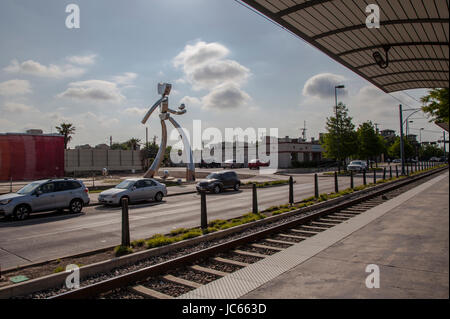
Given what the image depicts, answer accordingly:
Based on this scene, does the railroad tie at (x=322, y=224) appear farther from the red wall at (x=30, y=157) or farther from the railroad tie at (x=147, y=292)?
the red wall at (x=30, y=157)

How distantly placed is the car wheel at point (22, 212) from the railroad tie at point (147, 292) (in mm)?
9986

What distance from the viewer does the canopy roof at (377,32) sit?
253 inches

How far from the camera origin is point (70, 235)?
32.7 feet

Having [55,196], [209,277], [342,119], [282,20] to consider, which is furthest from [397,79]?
[342,119]

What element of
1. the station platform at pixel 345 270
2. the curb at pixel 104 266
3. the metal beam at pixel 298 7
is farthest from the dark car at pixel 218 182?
the metal beam at pixel 298 7

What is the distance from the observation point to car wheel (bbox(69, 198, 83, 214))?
14.7 m

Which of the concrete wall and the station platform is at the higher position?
the concrete wall

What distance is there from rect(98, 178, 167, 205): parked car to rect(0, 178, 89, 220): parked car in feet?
4.58

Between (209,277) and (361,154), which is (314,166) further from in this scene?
(209,277)

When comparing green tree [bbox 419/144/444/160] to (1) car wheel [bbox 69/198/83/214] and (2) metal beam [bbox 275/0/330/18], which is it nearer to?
(1) car wheel [bbox 69/198/83/214]

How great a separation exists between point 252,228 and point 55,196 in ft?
30.4

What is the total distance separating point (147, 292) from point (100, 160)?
5134 centimetres

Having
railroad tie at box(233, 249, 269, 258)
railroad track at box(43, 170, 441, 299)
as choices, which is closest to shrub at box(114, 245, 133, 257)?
railroad track at box(43, 170, 441, 299)
